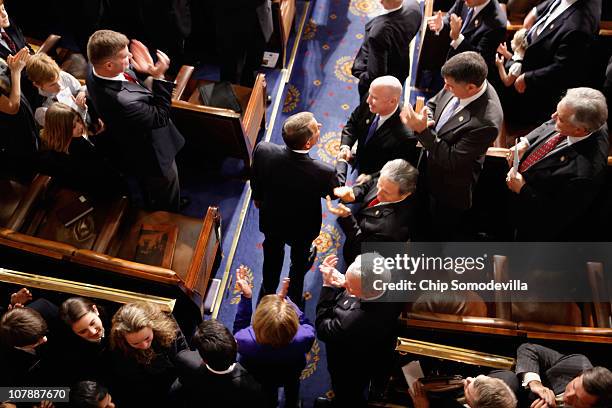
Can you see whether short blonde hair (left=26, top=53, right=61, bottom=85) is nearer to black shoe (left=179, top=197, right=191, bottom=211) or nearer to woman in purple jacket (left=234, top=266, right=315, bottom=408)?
black shoe (left=179, top=197, right=191, bottom=211)

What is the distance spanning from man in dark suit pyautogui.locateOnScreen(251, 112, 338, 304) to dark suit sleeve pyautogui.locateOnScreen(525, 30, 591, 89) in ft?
5.68

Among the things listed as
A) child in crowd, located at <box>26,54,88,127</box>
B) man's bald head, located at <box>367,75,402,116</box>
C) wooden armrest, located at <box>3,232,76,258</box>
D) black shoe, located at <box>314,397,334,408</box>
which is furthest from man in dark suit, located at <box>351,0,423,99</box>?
wooden armrest, located at <box>3,232,76,258</box>

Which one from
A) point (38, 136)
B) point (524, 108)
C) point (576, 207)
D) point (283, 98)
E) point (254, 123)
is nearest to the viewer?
point (576, 207)

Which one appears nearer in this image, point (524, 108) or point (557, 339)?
point (557, 339)

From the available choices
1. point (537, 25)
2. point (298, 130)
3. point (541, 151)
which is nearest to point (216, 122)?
point (298, 130)

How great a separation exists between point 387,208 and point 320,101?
219 cm

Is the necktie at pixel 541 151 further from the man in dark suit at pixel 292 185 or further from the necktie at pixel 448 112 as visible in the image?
the man in dark suit at pixel 292 185

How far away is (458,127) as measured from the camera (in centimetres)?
310

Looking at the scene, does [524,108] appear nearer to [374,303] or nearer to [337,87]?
[337,87]

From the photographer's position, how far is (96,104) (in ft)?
10.7

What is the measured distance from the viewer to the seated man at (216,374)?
2424mm

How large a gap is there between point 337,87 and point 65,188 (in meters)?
2.70

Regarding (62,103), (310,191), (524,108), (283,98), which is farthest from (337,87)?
(62,103)

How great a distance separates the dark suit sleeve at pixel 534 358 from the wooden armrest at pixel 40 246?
8.41 ft
